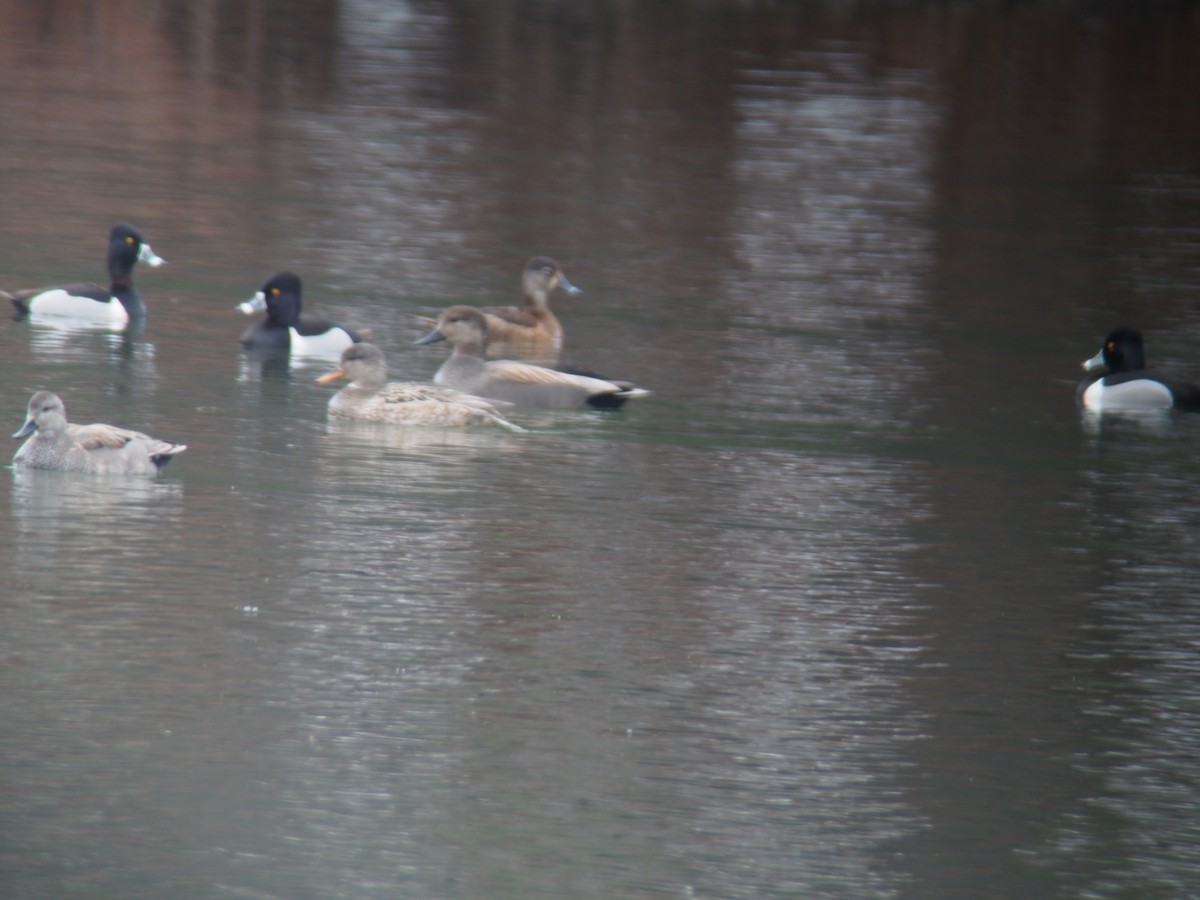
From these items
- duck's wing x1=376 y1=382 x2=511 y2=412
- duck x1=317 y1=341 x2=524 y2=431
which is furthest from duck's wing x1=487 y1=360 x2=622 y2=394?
duck's wing x1=376 y1=382 x2=511 y2=412

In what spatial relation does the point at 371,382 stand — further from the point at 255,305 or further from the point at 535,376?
the point at 255,305

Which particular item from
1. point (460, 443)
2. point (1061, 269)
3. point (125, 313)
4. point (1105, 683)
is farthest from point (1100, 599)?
point (1061, 269)

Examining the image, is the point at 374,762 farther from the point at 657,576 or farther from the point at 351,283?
the point at 351,283

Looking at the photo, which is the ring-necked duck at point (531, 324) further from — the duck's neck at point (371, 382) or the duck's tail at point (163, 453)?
the duck's tail at point (163, 453)

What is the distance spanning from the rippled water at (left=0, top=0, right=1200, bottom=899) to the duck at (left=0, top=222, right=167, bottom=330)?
240 mm

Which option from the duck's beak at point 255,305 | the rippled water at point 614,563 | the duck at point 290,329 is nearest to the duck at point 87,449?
the rippled water at point 614,563

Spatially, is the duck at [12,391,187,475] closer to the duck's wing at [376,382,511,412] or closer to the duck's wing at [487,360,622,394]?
the duck's wing at [376,382,511,412]

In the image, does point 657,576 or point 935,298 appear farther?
point 935,298

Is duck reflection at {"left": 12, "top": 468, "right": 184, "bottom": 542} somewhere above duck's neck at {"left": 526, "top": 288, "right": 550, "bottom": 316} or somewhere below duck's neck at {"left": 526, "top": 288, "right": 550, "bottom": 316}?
below

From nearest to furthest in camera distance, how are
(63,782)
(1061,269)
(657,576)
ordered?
1. (63,782)
2. (657,576)
3. (1061,269)

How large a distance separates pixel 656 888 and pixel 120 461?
5034 millimetres

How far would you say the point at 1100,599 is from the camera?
9.41 m

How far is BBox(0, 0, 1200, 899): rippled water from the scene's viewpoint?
21.7ft

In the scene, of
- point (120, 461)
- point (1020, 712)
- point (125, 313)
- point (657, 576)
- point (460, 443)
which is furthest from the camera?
point (125, 313)
